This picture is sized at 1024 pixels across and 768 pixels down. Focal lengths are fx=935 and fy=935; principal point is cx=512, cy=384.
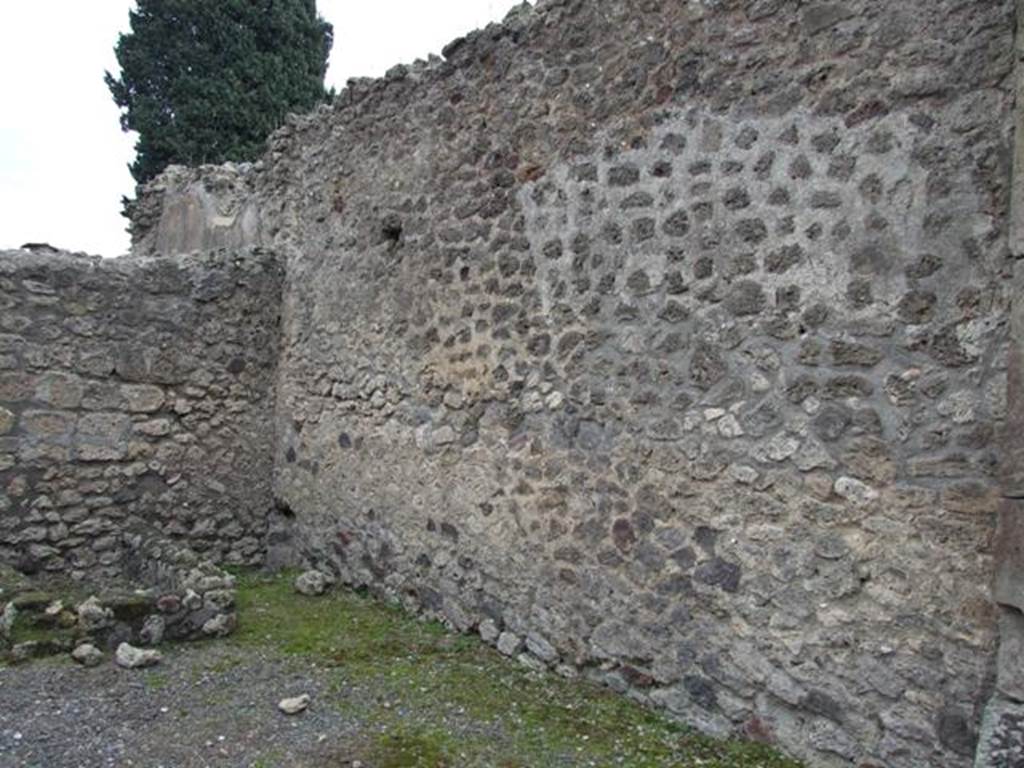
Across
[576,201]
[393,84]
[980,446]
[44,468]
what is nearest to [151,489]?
[44,468]

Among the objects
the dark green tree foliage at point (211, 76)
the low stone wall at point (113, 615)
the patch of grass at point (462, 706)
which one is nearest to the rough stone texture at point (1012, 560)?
the patch of grass at point (462, 706)

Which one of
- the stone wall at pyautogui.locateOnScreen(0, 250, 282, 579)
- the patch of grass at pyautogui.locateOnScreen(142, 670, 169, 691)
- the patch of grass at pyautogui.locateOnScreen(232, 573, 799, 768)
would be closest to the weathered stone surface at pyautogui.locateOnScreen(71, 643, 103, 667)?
the patch of grass at pyautogui.locateOnScreen(142, 670, 169, 691)

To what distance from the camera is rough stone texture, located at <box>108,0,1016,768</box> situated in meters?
3.37

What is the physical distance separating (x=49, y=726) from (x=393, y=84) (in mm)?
4377

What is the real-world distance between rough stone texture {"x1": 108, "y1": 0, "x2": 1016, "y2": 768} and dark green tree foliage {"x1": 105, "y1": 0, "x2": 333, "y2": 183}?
9.79 m

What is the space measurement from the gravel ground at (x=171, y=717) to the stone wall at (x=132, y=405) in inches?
76.1

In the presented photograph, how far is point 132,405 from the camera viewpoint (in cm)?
666

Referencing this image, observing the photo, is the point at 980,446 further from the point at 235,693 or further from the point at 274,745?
the point at 235,693

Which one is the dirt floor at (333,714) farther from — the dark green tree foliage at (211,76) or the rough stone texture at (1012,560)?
the dark green tree foliage at (211,76)

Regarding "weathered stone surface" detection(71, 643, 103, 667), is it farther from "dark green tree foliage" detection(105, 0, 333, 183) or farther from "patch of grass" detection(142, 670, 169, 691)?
"dark green tree foliage" detection(105, 0, 333, 183)

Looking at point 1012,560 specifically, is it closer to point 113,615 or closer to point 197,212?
point 113,615

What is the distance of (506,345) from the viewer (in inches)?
207

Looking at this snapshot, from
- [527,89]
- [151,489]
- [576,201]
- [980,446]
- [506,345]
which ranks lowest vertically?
[151,489]

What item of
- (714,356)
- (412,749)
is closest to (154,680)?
(412,749)
